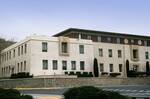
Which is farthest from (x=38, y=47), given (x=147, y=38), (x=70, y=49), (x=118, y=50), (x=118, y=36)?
(x=147, y=38)

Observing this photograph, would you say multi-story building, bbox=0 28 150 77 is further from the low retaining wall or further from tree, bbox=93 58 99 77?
the low retaining wall

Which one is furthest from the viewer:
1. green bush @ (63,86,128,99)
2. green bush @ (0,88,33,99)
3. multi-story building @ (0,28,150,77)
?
multi-story building @ (0,28,150,77)

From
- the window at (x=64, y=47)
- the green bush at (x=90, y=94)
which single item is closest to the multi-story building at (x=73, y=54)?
the window at (x=64, y=47)

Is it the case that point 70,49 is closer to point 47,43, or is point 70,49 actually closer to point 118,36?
point 47,43

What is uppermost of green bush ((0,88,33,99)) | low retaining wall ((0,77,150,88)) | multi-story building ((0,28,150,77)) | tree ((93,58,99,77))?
multi-story building ((0,28,150,77))

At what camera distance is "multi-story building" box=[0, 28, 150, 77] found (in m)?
46.8

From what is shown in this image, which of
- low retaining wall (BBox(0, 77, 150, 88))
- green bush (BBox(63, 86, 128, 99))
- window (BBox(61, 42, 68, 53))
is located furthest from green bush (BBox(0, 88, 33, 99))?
window (BBox(61, 42, 68, 53))

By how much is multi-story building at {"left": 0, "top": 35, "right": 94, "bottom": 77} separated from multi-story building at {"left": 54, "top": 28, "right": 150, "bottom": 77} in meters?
3.69

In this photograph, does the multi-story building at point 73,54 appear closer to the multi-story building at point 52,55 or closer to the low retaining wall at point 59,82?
the multi-story building at point 52,55

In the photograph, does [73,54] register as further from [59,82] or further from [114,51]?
[59,82]

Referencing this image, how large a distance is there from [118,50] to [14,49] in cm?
2033

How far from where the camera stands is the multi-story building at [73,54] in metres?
46.8

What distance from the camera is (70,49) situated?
49688mm


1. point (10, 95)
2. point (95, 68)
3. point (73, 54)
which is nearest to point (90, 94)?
point (10, 95)
